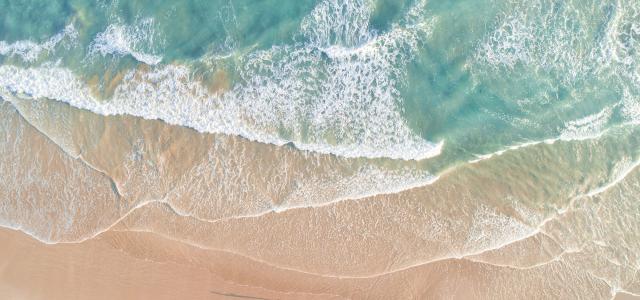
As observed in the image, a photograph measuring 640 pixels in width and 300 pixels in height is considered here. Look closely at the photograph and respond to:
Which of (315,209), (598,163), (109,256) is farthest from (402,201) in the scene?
(109,256)

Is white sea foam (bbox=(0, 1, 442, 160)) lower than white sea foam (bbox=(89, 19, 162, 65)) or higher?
lower

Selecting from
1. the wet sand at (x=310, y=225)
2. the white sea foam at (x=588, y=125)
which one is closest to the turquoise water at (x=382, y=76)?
the white sea foam at (x=588, y=125)

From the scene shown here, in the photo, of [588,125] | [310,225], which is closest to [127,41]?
[310,225]

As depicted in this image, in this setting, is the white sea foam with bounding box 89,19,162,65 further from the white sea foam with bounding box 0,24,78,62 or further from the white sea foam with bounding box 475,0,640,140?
the white sea foam with bounding box 475,0,640,140

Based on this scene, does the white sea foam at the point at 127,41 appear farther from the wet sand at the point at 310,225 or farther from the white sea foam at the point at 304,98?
the wet sand at the point at 310,225

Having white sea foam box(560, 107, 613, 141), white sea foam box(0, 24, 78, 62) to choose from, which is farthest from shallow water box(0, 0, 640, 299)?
white sea foam box(0, 24, 78, 62)

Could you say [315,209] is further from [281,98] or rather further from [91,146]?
[91,146]
